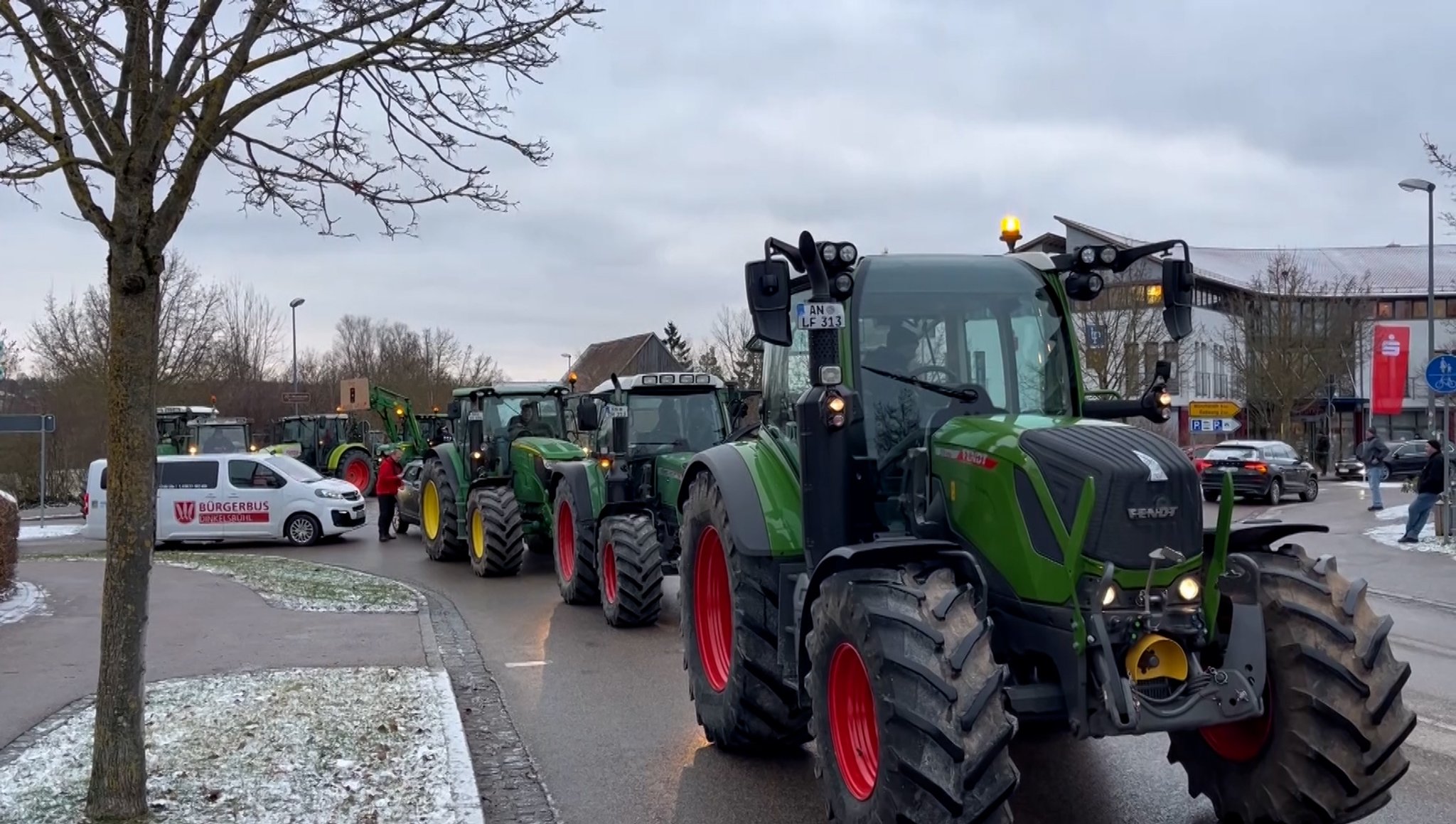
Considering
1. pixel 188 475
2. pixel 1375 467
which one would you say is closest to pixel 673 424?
pixel 188 475

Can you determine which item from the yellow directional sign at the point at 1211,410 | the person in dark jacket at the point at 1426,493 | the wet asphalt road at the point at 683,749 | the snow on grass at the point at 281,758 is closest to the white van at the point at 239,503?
the wet asphalt road at the point at 683,749

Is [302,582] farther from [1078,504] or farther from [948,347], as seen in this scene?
[1078,504]

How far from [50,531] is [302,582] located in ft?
Result: 45.1

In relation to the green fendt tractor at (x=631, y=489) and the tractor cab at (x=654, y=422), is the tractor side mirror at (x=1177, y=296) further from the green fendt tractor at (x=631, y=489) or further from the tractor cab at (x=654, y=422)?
the tractor cab at (x=654, y=422)

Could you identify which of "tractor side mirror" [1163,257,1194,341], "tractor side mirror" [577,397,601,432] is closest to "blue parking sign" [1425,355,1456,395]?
"tractor side mirror" [577,397,601,432]

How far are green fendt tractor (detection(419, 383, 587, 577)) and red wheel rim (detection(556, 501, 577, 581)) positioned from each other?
54.6 inches

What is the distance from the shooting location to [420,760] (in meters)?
6.68

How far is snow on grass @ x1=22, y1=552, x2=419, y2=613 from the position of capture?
12.9 meters

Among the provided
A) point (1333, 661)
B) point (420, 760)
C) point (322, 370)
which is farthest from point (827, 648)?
point (322, 370)

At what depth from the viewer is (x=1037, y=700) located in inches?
189

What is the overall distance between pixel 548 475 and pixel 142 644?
33.1 feet

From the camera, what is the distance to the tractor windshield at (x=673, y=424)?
13.3m

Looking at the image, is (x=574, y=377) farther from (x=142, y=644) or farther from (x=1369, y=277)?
(x=1369, y=277)

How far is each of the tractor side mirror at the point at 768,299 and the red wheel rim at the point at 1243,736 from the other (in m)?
2.53
